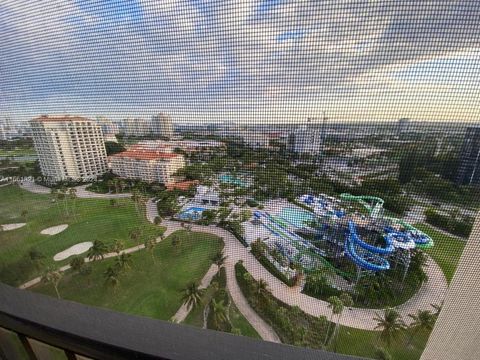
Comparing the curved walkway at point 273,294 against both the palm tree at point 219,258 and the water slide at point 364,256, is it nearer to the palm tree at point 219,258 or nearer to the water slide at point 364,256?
the palm tree at point 219,258

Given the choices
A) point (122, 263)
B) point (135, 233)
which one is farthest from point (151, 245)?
point (122, 263)

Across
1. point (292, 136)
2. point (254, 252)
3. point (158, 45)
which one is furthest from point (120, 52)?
point (254, 252)

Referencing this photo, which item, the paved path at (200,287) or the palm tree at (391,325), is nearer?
the palm tree at (391,325)

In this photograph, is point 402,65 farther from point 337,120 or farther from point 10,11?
point 10,11

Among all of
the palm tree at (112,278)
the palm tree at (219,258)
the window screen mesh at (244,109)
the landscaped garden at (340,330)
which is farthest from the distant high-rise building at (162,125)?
the palm tree at (112,278)

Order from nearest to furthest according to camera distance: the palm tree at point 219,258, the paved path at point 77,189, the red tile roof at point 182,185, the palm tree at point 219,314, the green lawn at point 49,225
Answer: the green lawn at point 49,225 → the paved path at point 77,189 → the red tile roof at point 182,185 → the palm tree at point 219,314 → the palm tree at point 219,258

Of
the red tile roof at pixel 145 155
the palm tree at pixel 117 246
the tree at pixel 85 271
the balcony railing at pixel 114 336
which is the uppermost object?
the red tile roof at pixel 145 155
